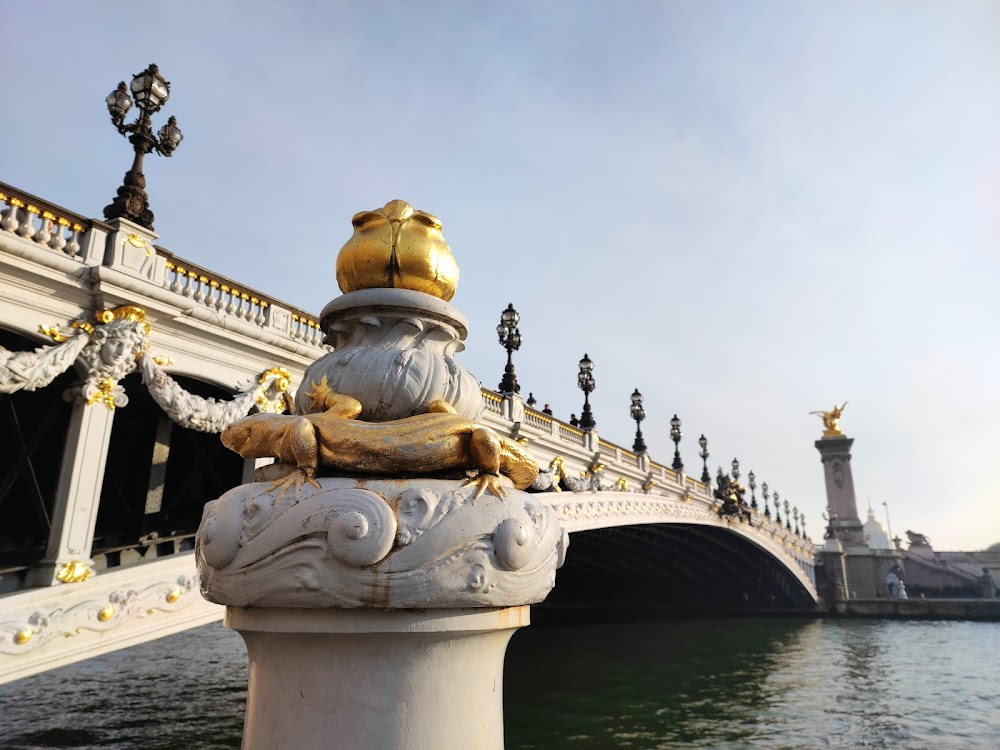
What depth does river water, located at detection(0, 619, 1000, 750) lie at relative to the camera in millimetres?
11180

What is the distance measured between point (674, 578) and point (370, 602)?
131 feet

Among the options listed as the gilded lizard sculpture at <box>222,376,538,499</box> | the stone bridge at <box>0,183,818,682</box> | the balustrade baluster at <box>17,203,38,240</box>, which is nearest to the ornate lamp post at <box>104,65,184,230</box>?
the stone bridge at <box>0,183,818,682</box>

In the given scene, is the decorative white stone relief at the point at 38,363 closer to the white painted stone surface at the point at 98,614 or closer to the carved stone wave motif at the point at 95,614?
the white painted stone surface at the point at 98,614

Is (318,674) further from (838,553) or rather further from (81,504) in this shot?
(838,553)

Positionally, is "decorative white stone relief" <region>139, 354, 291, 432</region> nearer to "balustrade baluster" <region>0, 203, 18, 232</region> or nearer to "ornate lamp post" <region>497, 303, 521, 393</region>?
"balustrade baluster" <region>0, 203, 18, 232</region>

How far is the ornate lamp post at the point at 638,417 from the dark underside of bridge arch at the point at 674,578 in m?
3.93

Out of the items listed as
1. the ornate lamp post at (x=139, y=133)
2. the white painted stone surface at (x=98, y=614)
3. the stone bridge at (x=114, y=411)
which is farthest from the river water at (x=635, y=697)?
the ornate lamp post at (x=139, y=133)

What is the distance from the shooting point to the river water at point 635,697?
36.7ft

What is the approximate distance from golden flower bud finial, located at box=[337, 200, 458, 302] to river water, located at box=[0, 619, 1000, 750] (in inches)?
387

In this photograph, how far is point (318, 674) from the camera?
199 cm

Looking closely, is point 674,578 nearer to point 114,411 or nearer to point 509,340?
point 509,340

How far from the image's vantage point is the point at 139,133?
418 inches

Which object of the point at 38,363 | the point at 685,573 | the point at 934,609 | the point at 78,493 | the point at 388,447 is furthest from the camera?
the point at 934,609

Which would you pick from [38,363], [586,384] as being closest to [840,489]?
[586,384]
